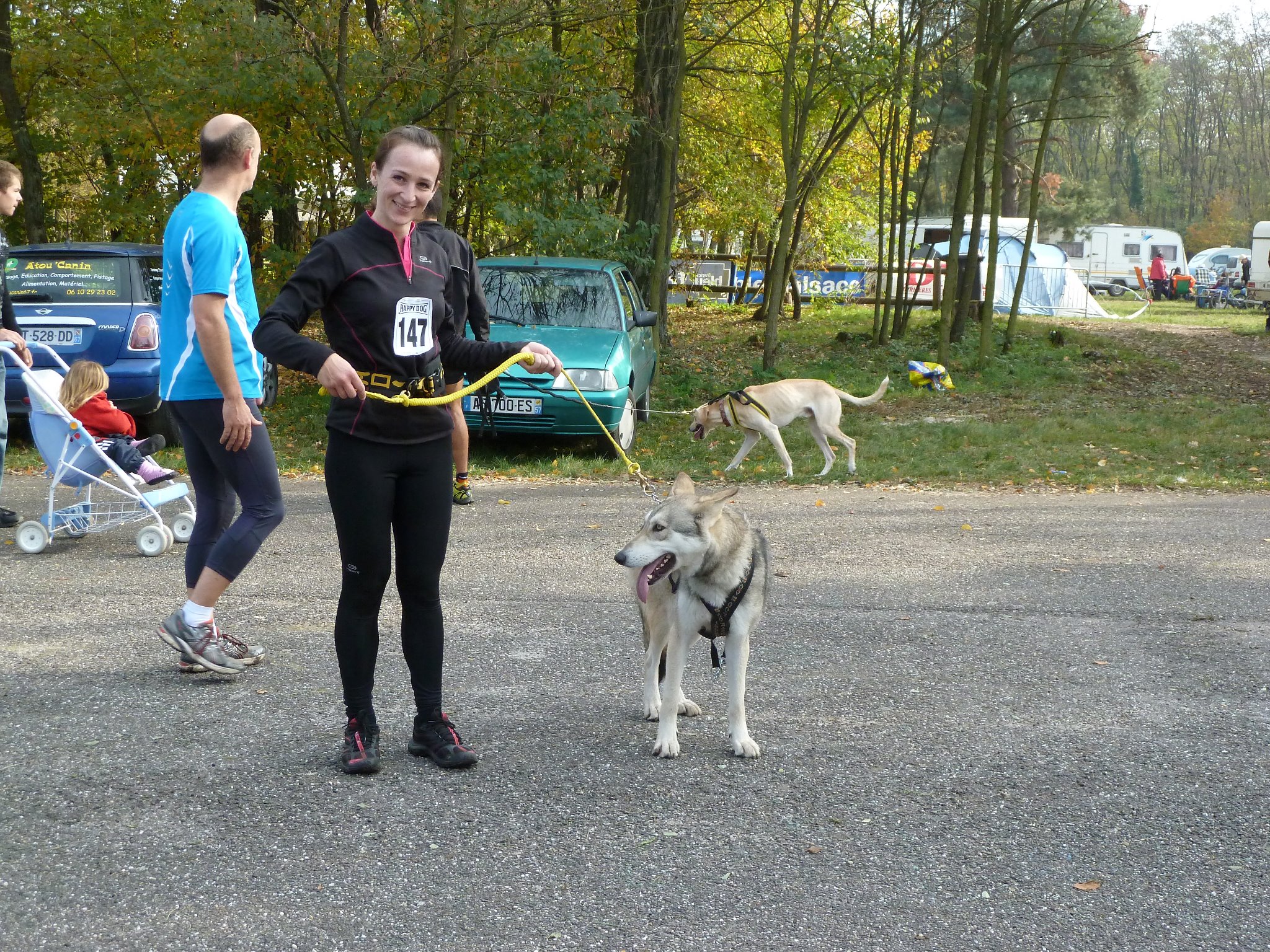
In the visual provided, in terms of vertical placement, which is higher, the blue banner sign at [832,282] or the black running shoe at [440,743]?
the blue banner sign at [832,282]

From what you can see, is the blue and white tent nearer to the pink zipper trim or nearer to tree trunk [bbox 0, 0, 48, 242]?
tree trunk [bbox 0, 0, 48, 242]

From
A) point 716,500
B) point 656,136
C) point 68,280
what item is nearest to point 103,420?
point 68,280

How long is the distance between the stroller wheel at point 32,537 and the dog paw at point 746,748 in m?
4.99

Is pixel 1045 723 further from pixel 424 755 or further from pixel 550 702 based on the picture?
pixel 424 755

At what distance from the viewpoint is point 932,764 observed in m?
3.93

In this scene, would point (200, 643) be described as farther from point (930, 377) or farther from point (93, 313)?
point (930, 377)

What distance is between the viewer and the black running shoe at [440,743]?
12.5 feet

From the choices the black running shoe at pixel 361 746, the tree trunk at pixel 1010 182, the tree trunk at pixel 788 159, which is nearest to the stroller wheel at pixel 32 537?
the black running shoe at pixel 361 746

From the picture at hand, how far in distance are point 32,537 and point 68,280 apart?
4.38m

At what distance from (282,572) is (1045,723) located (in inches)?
169

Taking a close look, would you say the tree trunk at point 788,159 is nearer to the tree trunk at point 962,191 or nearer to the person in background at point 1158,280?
the tree trunk at point 962,191

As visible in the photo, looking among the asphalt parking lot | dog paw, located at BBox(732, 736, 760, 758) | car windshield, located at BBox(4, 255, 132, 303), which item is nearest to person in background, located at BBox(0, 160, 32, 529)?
the asphalt parking lot

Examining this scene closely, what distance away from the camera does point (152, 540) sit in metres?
6.99

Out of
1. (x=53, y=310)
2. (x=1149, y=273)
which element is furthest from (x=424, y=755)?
(x=1149, y=273)
